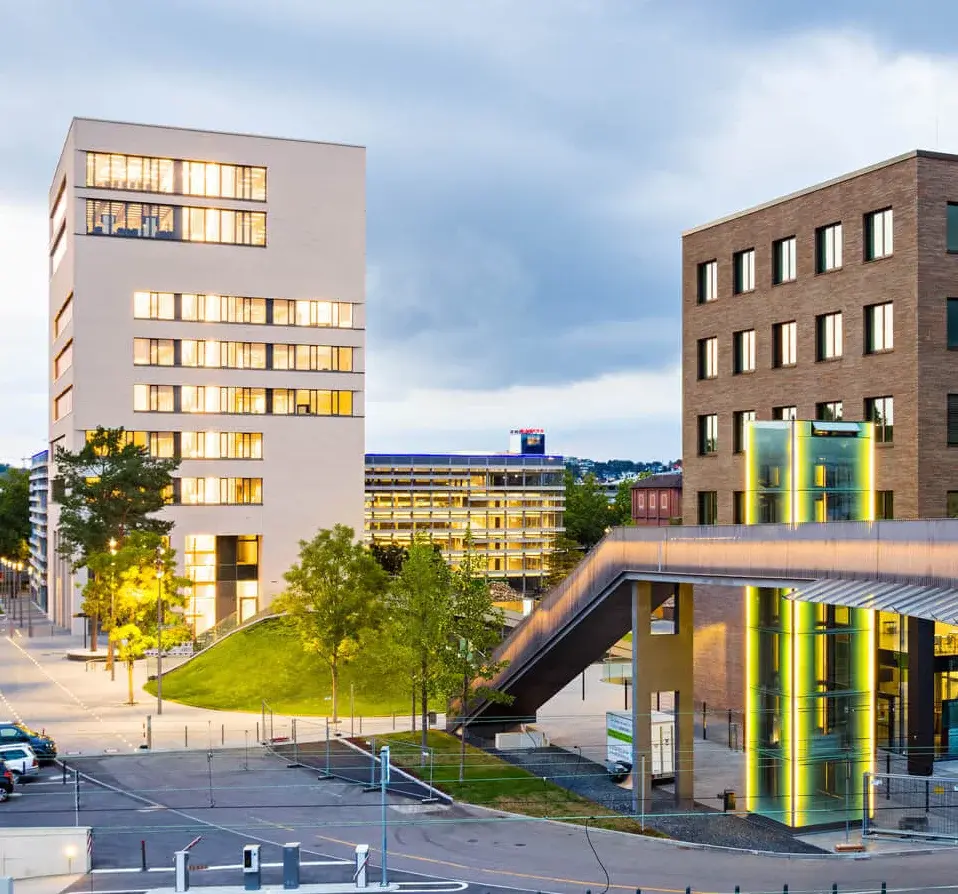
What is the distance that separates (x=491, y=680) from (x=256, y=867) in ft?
62.0

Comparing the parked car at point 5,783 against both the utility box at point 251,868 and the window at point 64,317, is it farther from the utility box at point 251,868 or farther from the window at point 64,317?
the window at point 64,317

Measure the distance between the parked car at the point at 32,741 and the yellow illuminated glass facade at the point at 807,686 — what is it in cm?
2872

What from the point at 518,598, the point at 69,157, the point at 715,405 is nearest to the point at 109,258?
the point at 69,157

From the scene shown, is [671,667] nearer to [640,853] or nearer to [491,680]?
[640,853]

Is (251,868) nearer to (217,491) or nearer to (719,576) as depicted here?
(719,576)

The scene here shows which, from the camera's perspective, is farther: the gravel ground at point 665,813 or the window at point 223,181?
the window at point 223,181

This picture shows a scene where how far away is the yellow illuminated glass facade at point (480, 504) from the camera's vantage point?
169 metres

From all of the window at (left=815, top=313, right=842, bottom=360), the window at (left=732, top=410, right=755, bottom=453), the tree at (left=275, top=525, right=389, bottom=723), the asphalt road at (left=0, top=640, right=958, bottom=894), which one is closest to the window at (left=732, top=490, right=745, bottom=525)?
the window at (left=732, top=410, right=755, bottom=453)

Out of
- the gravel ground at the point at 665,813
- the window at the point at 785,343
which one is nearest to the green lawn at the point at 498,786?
the gravel ground at the point at 665,813

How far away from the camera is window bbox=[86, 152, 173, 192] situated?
97750 mm

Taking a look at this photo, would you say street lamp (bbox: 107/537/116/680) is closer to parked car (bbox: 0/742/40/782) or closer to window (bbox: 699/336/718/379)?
parked car (bbox: 0/742/40/782)

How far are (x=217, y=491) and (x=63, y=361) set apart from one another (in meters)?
24.2

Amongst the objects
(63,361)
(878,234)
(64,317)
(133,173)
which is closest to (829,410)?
(878,234)

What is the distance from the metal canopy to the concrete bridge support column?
7.95m
